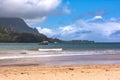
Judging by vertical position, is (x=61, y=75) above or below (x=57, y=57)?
Answer: below

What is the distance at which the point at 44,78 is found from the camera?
1557cm

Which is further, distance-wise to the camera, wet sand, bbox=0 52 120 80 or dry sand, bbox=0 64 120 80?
wet sand, bbox=0 52 120 80

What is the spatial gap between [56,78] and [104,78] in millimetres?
2322

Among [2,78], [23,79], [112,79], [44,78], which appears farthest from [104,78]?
[2,78]

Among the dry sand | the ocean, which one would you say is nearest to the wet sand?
the dry sand

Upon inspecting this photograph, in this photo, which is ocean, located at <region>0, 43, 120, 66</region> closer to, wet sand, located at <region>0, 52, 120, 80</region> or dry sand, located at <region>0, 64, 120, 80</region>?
wet sand, located at <region>0, 52, 120, 80</region>

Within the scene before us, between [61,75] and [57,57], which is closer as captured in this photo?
[61,75]

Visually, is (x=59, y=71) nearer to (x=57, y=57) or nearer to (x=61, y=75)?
(x=61, y=75)

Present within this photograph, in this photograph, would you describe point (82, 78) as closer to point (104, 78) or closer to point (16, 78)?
point (104, 78)

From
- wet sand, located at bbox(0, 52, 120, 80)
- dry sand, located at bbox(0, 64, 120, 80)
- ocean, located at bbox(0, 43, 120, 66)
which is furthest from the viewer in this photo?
ocean, located at bbox(0, 43, 120, 66)

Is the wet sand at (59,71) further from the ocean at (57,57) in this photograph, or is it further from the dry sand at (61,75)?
the ocean at (57,57)

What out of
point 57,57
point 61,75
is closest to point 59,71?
point 61,75

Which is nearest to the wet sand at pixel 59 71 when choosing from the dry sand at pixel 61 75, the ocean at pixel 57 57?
the dry sand at pixel 61 75

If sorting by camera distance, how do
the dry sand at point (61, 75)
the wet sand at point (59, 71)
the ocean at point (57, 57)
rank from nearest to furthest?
the dry sand at point (61, 75) → the wet sand at point (59, 71) → the ocean at point (57, 57)
